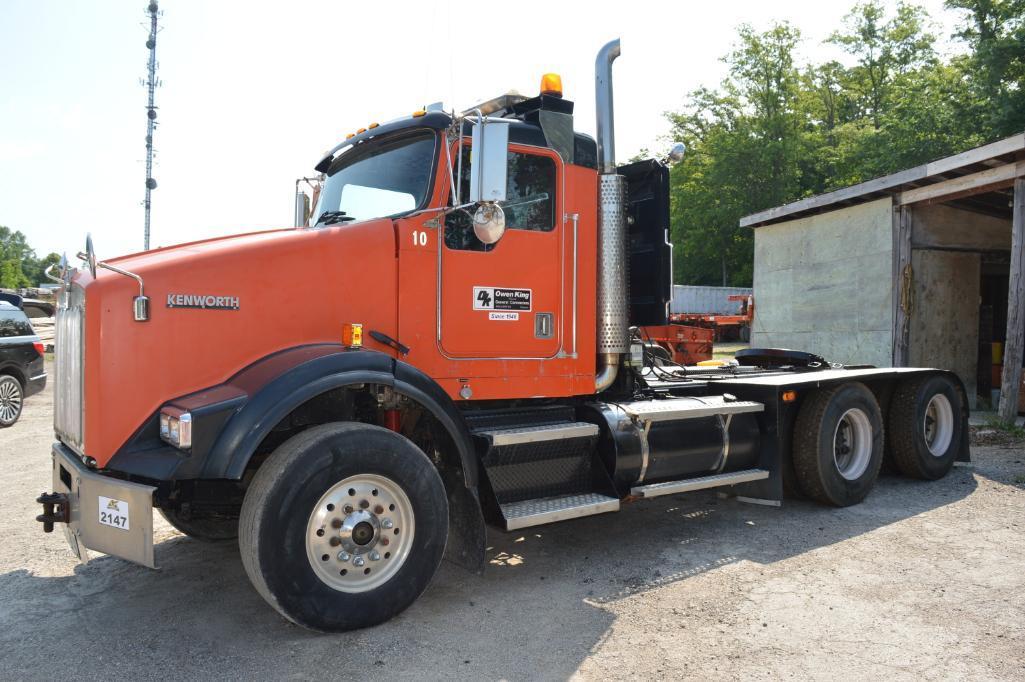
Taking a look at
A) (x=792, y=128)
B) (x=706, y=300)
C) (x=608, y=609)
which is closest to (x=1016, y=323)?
(x=608, y=609)

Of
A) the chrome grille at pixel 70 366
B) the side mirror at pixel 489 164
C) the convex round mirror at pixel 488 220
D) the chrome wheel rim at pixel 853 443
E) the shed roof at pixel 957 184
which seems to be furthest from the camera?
the shed roof at pixel 957 184

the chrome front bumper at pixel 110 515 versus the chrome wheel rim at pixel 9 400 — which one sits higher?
the chrome front bumper at pixel 110 515

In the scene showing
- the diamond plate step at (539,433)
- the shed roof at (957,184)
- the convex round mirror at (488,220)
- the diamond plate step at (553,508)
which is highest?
the shed roof at (957,184)

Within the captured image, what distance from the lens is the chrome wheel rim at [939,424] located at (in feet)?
25.3

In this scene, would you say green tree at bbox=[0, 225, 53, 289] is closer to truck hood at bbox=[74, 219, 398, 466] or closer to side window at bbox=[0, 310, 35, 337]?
side window at bbox=[0, 310, 35, 337]

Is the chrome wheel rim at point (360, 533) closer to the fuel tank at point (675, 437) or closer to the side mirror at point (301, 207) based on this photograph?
the fuel tank at point (675, 437)

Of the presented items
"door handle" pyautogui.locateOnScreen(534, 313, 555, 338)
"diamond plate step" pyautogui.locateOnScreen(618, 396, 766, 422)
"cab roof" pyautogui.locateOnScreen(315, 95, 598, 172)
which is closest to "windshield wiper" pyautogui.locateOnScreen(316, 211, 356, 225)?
"cab roof" pyautogui.locateOnScreen(315, 95, 598, 172)

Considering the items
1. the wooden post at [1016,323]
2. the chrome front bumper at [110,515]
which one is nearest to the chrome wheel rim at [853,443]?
the wooden post at [1016,323]

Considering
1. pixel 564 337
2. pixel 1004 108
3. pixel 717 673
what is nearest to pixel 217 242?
pixel 564 337

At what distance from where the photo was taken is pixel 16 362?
11625 mm

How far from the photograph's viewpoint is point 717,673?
3357mm

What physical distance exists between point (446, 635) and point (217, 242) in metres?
2.54

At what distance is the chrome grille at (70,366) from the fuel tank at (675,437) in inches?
123

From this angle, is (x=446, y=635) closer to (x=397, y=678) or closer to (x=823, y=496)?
(x=397, y=678)
